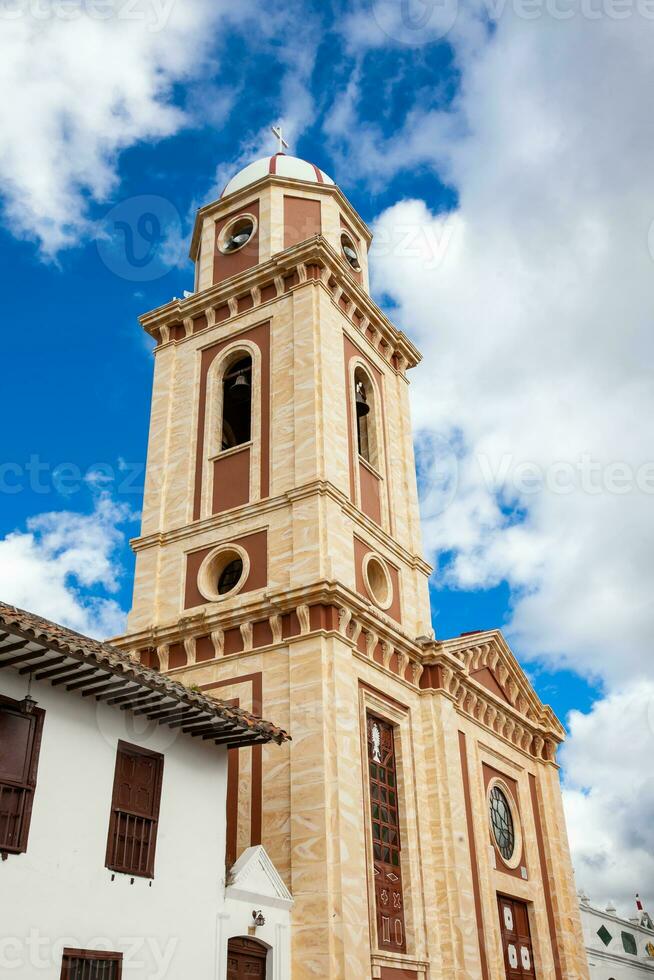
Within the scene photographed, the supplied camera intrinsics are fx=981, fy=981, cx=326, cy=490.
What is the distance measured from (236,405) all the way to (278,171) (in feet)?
28.5

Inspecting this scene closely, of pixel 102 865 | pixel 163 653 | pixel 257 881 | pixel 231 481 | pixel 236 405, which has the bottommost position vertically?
pixel 102 865

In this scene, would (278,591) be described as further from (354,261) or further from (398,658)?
(354,261)

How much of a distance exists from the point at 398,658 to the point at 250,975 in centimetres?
824

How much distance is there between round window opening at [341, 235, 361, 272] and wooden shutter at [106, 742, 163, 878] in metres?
19.4

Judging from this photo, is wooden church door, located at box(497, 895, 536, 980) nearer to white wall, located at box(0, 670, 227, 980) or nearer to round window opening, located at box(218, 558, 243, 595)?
round window opening, located at box(218, 558, 243, 595)

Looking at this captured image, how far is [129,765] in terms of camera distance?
47.8 ft

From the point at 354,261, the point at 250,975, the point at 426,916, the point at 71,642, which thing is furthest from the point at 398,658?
the point at 354,261

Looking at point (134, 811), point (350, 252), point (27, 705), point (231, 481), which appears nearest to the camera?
point (27, 705)

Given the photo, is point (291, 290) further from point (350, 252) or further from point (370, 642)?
point (370, 642)

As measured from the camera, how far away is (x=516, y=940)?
77.2ft

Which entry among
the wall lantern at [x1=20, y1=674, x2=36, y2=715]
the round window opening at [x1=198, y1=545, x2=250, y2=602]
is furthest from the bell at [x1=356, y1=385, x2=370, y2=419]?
the wall lantern at [x1=20, y1=674, x2=36, y2=715]

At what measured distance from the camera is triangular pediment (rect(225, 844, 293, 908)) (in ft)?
51.9

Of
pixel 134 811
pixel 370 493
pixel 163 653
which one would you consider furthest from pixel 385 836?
pixel 370 493

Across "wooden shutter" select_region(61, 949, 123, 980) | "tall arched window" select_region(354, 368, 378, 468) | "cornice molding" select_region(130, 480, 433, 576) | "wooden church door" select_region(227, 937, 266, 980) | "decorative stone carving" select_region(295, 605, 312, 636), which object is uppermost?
"tall arched window" select_region(354, 368, 378, 468)
